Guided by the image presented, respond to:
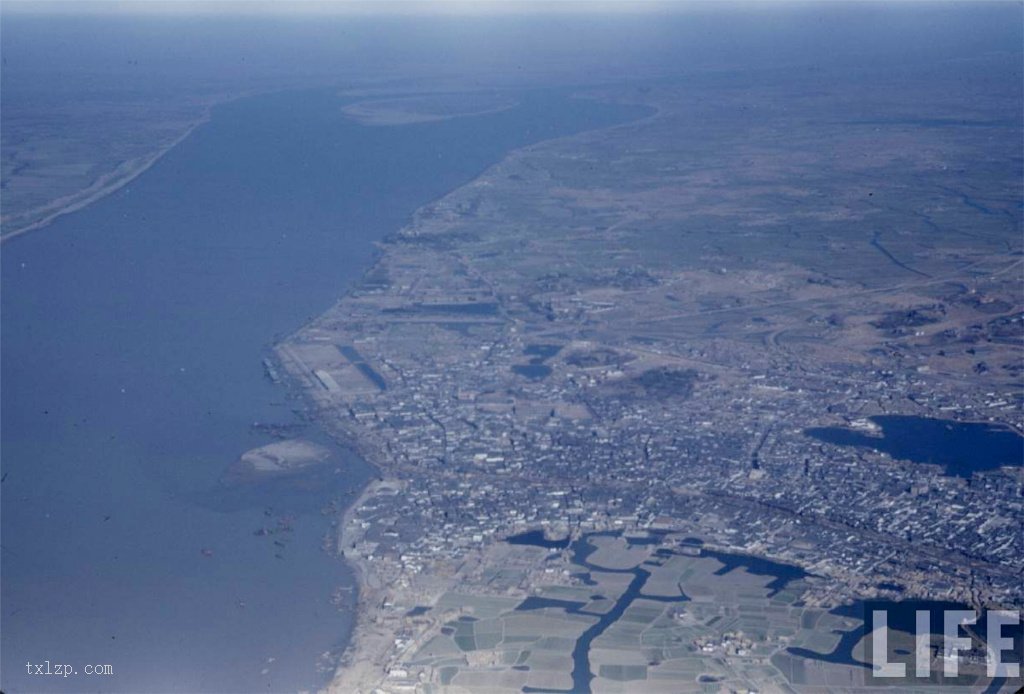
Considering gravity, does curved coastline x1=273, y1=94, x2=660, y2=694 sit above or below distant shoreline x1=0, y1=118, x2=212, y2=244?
below

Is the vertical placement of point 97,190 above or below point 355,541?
above

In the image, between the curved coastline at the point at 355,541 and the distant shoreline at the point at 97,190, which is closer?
the curved coastline at the point at 355,541

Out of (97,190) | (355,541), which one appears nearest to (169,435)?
(355,541)

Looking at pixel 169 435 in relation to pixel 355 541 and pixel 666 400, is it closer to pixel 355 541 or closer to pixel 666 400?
pixel 355 541

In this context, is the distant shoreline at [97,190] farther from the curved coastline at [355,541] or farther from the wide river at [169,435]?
the curved coastline at [355,541]

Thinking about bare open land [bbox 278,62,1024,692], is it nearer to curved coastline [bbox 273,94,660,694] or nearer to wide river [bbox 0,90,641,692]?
curved coastline [bbox 273,94,660,694]

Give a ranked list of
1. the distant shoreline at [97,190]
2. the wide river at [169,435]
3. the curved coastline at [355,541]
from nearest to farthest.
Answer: the curved coastline at [355,541], the wide river at [169,435], the distant shoreline at [97,190]

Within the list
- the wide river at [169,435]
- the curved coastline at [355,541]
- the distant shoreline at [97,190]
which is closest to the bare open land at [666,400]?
the curved coastline at [355,541]

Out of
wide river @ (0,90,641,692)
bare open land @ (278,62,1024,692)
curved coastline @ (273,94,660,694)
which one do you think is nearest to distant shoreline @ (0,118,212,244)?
wide river @ (0,90,641,692)
